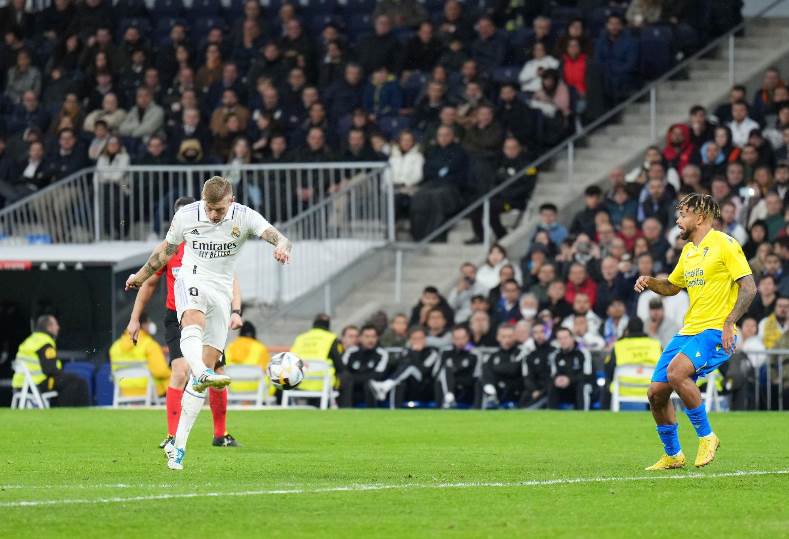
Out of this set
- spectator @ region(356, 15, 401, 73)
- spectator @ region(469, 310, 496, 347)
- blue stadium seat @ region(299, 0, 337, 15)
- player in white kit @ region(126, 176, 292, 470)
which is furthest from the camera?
blue stadium seat @ region(299, 0, 337, 15)

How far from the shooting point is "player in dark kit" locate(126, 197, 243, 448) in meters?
13.6

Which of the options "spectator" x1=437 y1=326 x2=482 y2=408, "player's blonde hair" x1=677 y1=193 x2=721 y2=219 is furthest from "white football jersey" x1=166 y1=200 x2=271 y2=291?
"spectator" x1=437 y1=326 x2=482 y2=408

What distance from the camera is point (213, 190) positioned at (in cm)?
1162

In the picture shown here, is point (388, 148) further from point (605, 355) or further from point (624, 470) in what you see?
point (624, 470)

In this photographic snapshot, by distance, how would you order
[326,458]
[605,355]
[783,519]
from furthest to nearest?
[605,355]
[326,458]
[783,519]

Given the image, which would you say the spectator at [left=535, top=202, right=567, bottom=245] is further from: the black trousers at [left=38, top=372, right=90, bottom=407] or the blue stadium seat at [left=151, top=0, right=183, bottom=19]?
the blue stadium seat at [left=151, top=0, right=183, bottom=19]

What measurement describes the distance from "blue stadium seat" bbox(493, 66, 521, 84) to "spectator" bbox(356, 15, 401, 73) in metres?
1.81

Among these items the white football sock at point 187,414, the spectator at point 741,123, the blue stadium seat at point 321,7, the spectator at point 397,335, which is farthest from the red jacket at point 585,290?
the white football sock at point 187,414

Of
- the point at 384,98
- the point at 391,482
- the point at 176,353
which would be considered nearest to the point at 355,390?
the point at 384,98

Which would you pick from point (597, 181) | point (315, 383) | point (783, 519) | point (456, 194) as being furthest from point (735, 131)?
point (783, 519)

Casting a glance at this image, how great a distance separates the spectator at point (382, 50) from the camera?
2867cm

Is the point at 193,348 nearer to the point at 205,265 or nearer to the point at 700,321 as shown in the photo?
the point at 205,265

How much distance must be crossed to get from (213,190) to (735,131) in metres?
15.1

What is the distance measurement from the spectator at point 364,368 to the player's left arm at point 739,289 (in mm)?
11730
